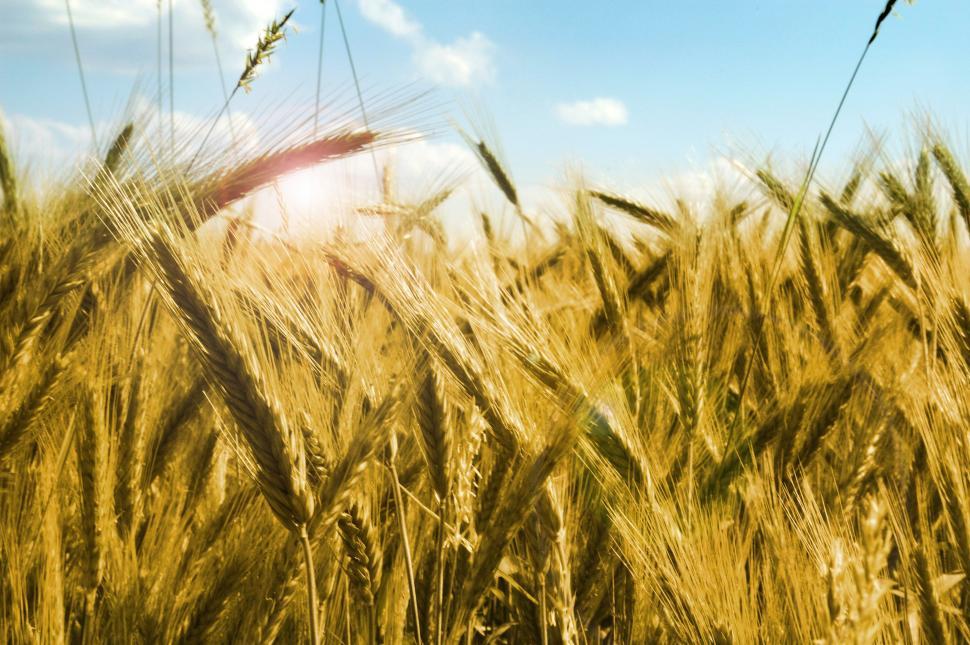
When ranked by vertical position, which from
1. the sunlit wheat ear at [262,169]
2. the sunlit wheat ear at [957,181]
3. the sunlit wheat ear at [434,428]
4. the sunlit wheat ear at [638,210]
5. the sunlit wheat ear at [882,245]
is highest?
the sunlit wheat ear at [638,210]

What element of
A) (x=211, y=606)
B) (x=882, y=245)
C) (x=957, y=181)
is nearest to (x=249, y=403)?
(x=211, y=606)

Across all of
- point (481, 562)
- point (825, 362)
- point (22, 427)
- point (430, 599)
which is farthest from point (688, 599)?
point (22, 427)

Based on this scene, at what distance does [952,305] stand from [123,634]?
1.72 m

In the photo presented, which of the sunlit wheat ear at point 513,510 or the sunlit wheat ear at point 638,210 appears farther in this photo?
the sunlit wheat ear at point 638,210

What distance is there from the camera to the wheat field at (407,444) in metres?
1.00

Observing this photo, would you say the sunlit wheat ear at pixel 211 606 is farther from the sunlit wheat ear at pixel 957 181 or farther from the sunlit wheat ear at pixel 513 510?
the sunlit wheat ear at pixel 957 181

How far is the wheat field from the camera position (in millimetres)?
1004

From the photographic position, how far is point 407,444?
1.64m

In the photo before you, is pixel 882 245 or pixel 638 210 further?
pixel 638 210

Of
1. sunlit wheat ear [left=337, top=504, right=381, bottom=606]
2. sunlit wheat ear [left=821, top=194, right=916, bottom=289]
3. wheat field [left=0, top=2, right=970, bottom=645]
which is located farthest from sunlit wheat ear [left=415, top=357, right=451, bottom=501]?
sunlit wheat ear [left=821, top=194, right=916, bottom=289]

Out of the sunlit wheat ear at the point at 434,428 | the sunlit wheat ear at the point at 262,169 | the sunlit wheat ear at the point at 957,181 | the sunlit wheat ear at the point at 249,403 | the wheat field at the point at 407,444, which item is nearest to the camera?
the sunlit wheat ear at the point at 249,403

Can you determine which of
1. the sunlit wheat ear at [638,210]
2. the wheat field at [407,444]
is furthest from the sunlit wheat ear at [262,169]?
the sunlit wheat ear at [638,210]

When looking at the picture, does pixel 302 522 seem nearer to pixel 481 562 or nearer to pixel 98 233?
pixel 481 562

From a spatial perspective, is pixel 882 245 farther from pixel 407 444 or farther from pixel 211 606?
pixel 211 606
